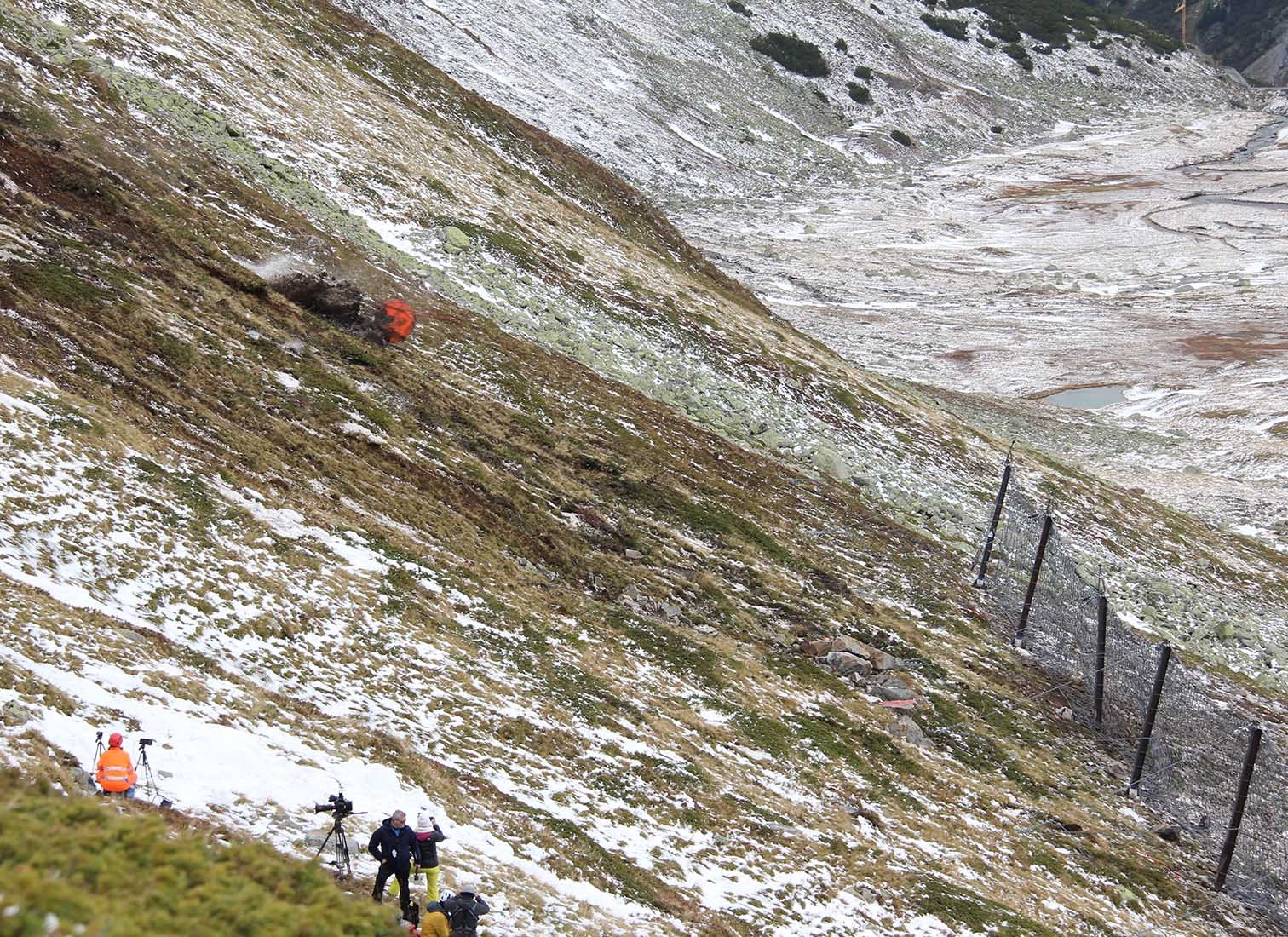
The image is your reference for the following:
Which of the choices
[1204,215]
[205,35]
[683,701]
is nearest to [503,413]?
[683,701]

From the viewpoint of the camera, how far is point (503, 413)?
25.4m

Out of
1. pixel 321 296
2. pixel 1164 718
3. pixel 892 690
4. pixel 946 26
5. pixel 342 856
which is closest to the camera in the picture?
pixel 342 856

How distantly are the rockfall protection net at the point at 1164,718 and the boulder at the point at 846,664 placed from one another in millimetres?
5375

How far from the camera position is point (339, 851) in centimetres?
1045

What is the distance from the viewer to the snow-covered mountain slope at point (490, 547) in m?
12.7

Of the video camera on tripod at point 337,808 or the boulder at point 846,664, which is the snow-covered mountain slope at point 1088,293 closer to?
the boulder at point 846,664

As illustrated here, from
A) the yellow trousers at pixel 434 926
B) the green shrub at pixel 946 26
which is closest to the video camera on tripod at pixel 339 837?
the yellow trousers at pixel 434 926

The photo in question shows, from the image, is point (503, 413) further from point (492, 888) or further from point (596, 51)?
point (596, 51)

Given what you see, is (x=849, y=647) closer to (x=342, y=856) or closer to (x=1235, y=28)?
(x=342, y=856)

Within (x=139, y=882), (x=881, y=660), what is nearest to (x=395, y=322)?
(x=881, y=660)

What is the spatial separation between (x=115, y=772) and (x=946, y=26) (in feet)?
355

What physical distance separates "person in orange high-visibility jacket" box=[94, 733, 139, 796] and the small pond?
4804 cm

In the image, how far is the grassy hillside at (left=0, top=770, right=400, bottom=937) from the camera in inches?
211

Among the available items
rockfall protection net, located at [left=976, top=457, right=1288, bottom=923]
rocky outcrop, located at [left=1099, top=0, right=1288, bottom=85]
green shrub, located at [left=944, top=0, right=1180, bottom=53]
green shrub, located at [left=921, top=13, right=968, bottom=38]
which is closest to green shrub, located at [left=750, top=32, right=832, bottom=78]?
green shrub, located at [left=921, top=13, right=968, bottom=38]
